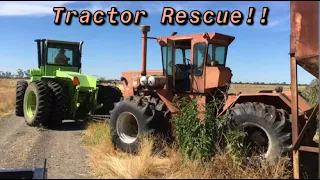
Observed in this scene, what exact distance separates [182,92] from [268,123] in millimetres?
2837

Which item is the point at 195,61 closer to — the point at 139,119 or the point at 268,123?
the point at 139,119

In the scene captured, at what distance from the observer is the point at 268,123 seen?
21.6 feet

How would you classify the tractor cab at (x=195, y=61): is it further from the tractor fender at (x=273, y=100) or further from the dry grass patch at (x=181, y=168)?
the dry grass patch at (x=181, y=168)

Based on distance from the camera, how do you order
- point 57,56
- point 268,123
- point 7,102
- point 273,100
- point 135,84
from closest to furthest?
point 268,123, point 273,100, point 135,84, point 57,56, point 7,102

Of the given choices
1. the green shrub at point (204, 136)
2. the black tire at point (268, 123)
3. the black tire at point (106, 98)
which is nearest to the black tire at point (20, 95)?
the black tire at point (106, 98)

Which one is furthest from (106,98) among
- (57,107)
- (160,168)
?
(160,168)

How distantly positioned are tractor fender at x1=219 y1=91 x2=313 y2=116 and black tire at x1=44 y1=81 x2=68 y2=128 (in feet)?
19.8

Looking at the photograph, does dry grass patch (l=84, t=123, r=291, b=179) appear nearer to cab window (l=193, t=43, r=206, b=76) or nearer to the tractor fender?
the tractor fender

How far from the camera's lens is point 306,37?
562 cm

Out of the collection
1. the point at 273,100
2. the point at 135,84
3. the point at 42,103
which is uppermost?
the point at 135,84

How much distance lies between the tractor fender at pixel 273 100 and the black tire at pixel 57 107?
19.8ft

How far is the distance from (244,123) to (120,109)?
2.96m

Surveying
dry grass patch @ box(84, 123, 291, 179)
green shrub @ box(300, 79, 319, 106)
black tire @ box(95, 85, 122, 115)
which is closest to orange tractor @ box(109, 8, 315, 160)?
dry grass patch @ box(84, 123, 291, 179)

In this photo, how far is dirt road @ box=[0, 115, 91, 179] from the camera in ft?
23.4
